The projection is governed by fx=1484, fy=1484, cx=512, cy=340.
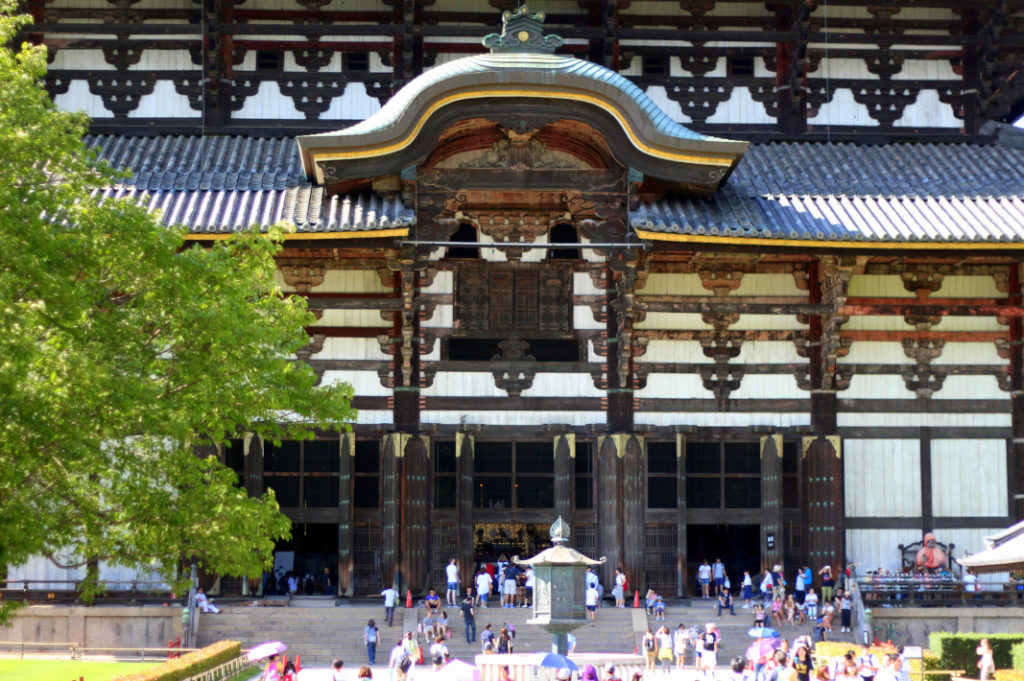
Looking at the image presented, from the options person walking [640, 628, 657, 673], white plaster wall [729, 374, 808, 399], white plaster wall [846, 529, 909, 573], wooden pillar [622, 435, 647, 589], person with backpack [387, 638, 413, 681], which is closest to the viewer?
person with backpack [387, 638, 413, 681]

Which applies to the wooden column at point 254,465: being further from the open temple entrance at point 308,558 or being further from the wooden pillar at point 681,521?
the wooden pillar at point 681,521

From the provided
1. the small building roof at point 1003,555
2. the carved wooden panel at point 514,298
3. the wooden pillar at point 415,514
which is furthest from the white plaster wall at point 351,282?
the small building roof at point 1003,555

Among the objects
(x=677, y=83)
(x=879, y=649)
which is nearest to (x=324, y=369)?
(x=677, y=83)

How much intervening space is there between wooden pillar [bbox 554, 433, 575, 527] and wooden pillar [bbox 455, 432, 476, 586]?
195 cm

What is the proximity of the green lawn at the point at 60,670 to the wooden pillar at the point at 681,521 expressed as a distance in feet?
39.2

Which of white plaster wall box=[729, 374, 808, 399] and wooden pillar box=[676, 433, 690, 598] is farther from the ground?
white plaster wall box=[729, 374, 808, 399]

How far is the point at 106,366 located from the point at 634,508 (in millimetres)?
17768

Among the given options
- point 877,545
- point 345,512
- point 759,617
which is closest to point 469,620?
point 345,512

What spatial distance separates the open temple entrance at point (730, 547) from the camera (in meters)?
35.7

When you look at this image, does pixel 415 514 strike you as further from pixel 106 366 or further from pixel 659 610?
pixel 106 366

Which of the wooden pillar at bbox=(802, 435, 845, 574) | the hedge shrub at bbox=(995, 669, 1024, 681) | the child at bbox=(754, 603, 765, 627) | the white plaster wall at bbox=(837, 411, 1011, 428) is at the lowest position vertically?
the hedge shrub at bbox=(995, 669, 1024, 681)

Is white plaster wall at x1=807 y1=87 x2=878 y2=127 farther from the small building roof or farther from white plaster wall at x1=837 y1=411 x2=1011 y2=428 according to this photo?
the small building roof

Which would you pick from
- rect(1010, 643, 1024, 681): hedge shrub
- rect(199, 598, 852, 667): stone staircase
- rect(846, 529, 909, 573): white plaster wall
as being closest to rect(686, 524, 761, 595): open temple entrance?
rect(846, 529, 909, 573): white plaster wall

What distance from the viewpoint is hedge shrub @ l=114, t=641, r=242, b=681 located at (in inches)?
843
